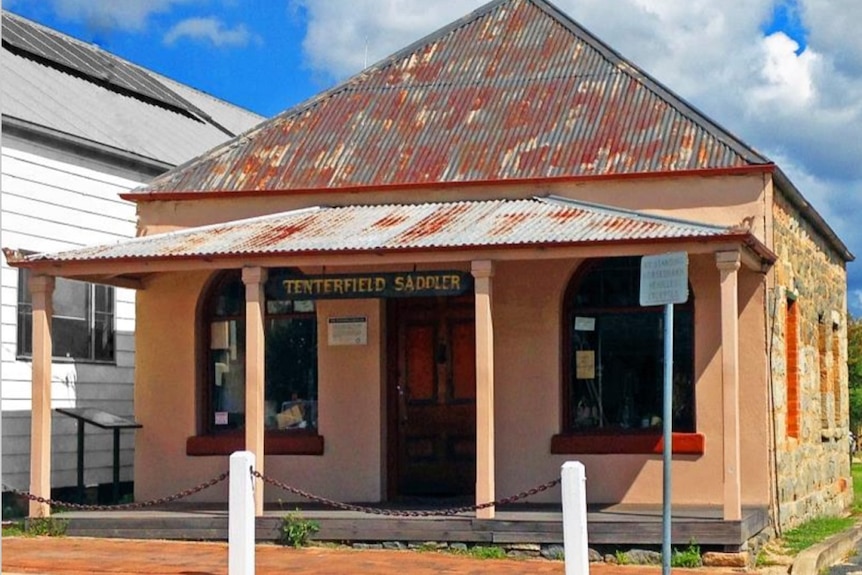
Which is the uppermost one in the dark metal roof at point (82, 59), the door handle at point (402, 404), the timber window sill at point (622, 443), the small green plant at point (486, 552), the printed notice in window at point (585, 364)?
the dark metal roof at point (82, 59)

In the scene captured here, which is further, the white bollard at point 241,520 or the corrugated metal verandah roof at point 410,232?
the corrugated metal verandah roof at point 410,232

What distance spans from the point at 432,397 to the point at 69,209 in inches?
213

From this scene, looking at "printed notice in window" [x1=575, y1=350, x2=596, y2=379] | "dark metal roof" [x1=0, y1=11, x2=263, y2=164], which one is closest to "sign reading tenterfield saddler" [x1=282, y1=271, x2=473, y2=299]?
"printed notice in window" [x1=575, y1=350, x2=596, y2=379]

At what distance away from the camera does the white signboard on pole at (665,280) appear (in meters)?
8.88

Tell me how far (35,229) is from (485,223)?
6.02m

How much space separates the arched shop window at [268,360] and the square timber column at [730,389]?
5.07m

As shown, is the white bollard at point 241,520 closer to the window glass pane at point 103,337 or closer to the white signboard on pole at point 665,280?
the white signboard on pole at point 665,280

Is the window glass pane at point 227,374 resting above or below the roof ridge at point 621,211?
below

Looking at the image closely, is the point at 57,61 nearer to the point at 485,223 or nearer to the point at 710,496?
the point at 485,223

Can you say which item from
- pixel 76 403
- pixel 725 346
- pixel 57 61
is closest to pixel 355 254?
pixel 725 346

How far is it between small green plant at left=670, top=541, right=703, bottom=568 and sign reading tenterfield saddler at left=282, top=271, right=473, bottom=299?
3.23 meters

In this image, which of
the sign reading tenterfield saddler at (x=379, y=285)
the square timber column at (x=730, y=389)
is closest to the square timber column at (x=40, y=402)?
the sign reading tenterfield saddler at (x=379, y=285)

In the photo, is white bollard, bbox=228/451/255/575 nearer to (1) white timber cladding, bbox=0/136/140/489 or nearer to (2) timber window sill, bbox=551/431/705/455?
(2) timber window sill, bbox=551/431/705/455

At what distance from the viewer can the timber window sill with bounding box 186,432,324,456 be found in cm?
1537
